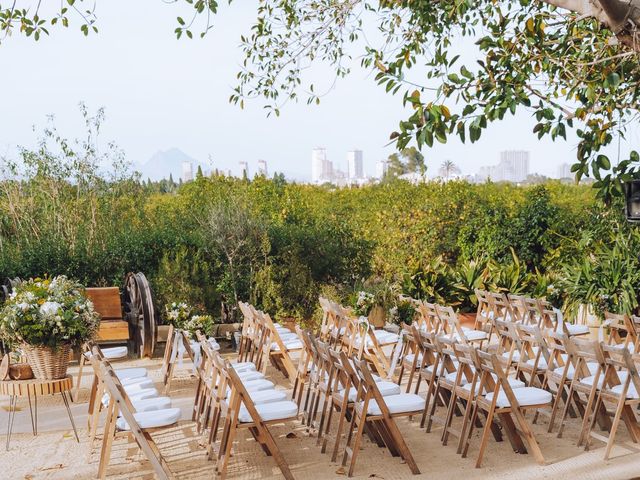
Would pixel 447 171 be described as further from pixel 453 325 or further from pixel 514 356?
pixel 514 356

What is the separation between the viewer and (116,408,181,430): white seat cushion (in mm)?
4879

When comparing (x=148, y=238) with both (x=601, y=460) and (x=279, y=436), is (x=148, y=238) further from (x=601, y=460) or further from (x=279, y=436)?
(x=601, y=460)

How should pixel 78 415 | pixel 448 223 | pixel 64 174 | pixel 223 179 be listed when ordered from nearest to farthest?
pixel 78 415 < pixel 64 174 < pixel 448 223 < pixel 223 179

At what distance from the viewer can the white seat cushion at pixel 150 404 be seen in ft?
17.5

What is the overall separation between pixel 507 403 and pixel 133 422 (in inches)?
89.7

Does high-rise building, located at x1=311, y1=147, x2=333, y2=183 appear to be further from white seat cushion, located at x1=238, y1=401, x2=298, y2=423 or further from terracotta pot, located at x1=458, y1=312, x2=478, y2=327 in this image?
white seat cushion, located at x1=238, y1=401, x2=298, y2=423

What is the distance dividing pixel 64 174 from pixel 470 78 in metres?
8.42

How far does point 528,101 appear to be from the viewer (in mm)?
4969

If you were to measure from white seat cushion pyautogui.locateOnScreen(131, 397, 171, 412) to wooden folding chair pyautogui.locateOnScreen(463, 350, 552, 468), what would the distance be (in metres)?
1.95

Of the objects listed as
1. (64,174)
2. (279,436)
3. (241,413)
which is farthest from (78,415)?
(64,174)

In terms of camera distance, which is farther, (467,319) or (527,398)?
(467,319)

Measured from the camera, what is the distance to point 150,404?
211 inches

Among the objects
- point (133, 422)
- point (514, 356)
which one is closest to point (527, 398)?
point (514, 356)

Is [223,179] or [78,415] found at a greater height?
[223,179]
